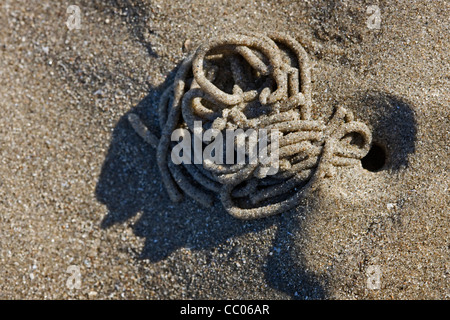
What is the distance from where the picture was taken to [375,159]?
2.93 m

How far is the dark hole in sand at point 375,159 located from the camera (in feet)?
9.48

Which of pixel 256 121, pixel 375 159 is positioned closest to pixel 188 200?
pixel 256 121

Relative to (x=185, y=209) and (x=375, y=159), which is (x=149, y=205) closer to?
(x=185, y=209)

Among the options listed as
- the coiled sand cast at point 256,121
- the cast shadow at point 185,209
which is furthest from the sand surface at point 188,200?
the coiled sand cast at point 256,121

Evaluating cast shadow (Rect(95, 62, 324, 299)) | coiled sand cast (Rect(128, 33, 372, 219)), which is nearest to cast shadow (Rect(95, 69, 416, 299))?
cast shadow (Rect(95, 62, 324, 299))

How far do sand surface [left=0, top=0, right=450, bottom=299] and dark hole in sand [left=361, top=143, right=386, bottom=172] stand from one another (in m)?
0.06

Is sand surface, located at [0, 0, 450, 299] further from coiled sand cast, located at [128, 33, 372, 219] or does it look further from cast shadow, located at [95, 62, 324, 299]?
coiled sand cast, located at [128, 33, 372, 219]

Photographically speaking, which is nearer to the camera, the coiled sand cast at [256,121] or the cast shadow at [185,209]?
the coiled sand cast at [256,121]

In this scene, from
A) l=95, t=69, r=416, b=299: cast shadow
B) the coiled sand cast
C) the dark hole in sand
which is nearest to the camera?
the coiled sand cast

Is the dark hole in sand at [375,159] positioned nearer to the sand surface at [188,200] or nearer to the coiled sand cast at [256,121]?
the sand surface at [188,200]

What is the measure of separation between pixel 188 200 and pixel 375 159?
1424 mm

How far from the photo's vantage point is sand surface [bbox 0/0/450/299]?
2672 millimetres

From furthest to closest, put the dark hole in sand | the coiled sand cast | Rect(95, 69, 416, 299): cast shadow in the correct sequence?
1. the dark hole in sand
2. Rect(95, 69, 416, 299): cast shadow
3. the coiled sand cast

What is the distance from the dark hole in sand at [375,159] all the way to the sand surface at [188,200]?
0.06 meters
